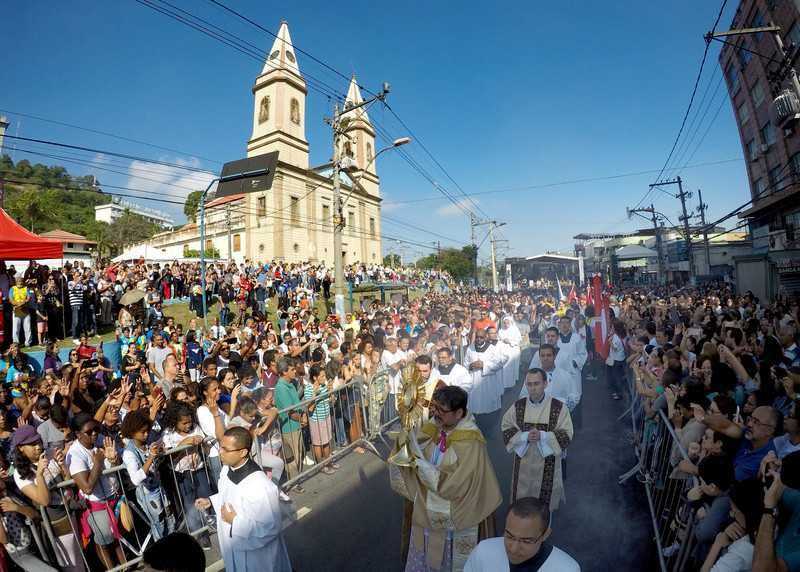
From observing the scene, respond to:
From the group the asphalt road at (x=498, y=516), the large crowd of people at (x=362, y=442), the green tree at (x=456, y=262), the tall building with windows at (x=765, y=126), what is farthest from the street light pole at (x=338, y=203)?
the green tree at (x=456, y=262)

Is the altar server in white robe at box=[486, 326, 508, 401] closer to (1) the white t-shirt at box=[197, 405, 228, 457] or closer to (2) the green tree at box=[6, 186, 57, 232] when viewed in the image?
(1) the white t-shirt at box=[197, 405, 228, 457]

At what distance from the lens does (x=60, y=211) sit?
52.5 metres

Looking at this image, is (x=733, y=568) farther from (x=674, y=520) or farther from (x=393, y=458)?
(x=393, y=458)

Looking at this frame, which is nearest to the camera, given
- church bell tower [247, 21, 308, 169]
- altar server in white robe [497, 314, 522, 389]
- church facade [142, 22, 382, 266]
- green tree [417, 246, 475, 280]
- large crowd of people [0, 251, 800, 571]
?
large crowd of people [0, 251, 800, 571]

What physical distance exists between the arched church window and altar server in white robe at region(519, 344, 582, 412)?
4224 centimetres

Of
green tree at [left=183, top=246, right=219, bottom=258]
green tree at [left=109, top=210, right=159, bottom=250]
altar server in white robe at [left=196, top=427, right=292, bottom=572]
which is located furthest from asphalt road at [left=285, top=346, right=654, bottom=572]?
green tree at [left=109, top=210, right=159, bottom=250]

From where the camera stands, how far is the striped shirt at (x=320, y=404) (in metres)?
6.34

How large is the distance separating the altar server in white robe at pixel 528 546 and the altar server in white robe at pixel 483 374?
5.11 meters

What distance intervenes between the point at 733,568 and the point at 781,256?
23.8m

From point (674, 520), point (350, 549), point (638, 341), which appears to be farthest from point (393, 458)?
point (638, 341)

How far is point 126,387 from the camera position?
5.64 m

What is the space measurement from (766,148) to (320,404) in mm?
31924

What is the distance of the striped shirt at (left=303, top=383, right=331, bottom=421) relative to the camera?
634 centimetres

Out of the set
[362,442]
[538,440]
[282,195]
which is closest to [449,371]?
[362,442]
